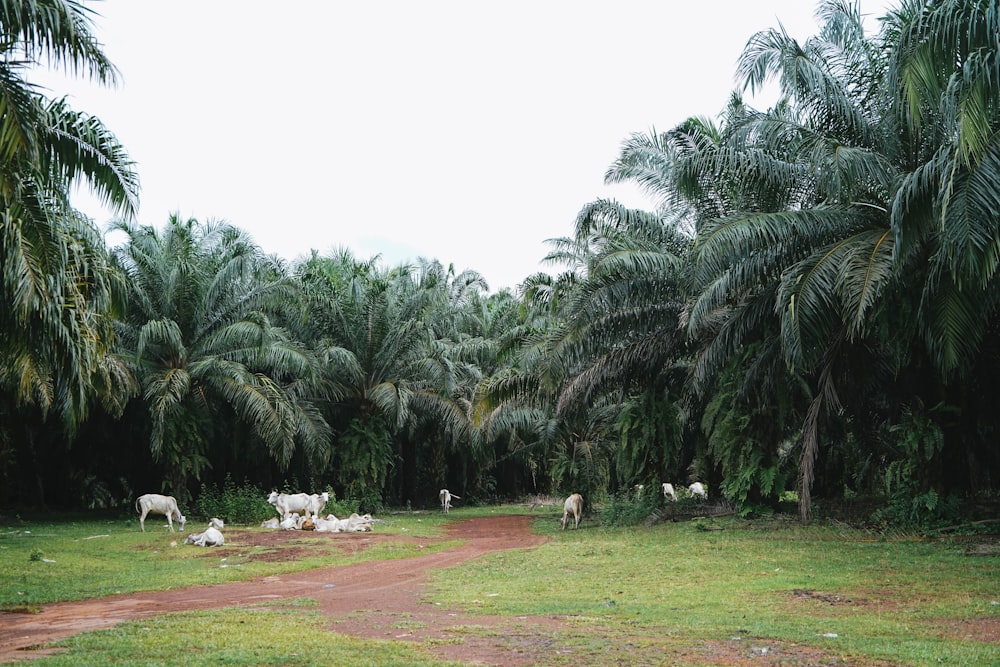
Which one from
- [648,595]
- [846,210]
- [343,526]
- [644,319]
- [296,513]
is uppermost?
[846,210]

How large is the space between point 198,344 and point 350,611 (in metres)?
16.3

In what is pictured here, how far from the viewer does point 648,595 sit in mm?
11422

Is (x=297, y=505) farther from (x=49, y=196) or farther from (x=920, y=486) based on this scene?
(x=920, y=486)

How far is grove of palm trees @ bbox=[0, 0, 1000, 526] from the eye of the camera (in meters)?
10.9

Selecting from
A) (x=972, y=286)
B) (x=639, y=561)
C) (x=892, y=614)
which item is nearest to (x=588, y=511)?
(x=639, y=561)

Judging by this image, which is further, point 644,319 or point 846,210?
point 644,319

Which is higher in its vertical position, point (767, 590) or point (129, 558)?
point (129, 558)

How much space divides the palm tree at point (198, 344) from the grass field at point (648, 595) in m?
4.83

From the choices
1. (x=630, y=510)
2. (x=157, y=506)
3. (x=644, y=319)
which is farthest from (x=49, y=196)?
(x=630, y=510)

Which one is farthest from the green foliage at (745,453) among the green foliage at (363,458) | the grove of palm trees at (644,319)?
the green foliage at (363,458)

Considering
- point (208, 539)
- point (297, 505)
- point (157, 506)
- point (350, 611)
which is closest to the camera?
point (350, 611)

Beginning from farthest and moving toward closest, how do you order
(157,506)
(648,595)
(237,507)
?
1. (237,507)
2. (157,506)
3. (648,595)

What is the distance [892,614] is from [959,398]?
9.08m

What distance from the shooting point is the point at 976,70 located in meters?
10.1
